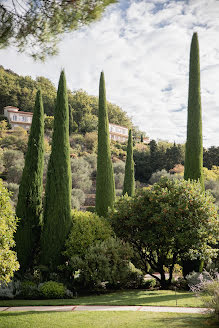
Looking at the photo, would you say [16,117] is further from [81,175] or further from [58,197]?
[58,197]

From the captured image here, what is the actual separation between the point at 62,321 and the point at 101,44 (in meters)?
7.07

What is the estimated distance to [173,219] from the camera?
421 inches

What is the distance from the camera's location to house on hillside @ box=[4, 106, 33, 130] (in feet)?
172

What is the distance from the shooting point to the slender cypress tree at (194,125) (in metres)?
14.8

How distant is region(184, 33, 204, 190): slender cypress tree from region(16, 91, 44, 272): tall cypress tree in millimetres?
7514

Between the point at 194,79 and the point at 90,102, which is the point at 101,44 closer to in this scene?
the point at 194,79

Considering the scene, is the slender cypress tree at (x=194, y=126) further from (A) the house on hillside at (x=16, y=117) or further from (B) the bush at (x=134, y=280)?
(A) the house on hillside at (x=16, y=117)

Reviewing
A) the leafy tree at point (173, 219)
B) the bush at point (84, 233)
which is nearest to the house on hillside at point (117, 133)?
the bush at point (84, 233)

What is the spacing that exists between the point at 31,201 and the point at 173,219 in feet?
19.3

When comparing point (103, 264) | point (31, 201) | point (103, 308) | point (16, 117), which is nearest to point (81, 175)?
point (31, 201)

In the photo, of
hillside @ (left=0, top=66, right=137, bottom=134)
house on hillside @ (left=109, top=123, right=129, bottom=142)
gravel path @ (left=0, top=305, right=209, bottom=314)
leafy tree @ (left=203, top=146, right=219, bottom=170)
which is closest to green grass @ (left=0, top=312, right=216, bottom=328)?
gravel path @ (left=0, top=305, right=209, bottom=314)

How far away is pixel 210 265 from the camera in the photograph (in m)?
13.1

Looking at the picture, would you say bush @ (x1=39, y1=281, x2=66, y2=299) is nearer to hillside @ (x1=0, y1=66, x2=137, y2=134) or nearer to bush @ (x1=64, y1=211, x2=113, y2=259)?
bush @ (x1=64, y1=211, x2=113, y2=259)

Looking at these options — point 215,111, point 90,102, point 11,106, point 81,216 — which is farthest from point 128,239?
point 90,102
